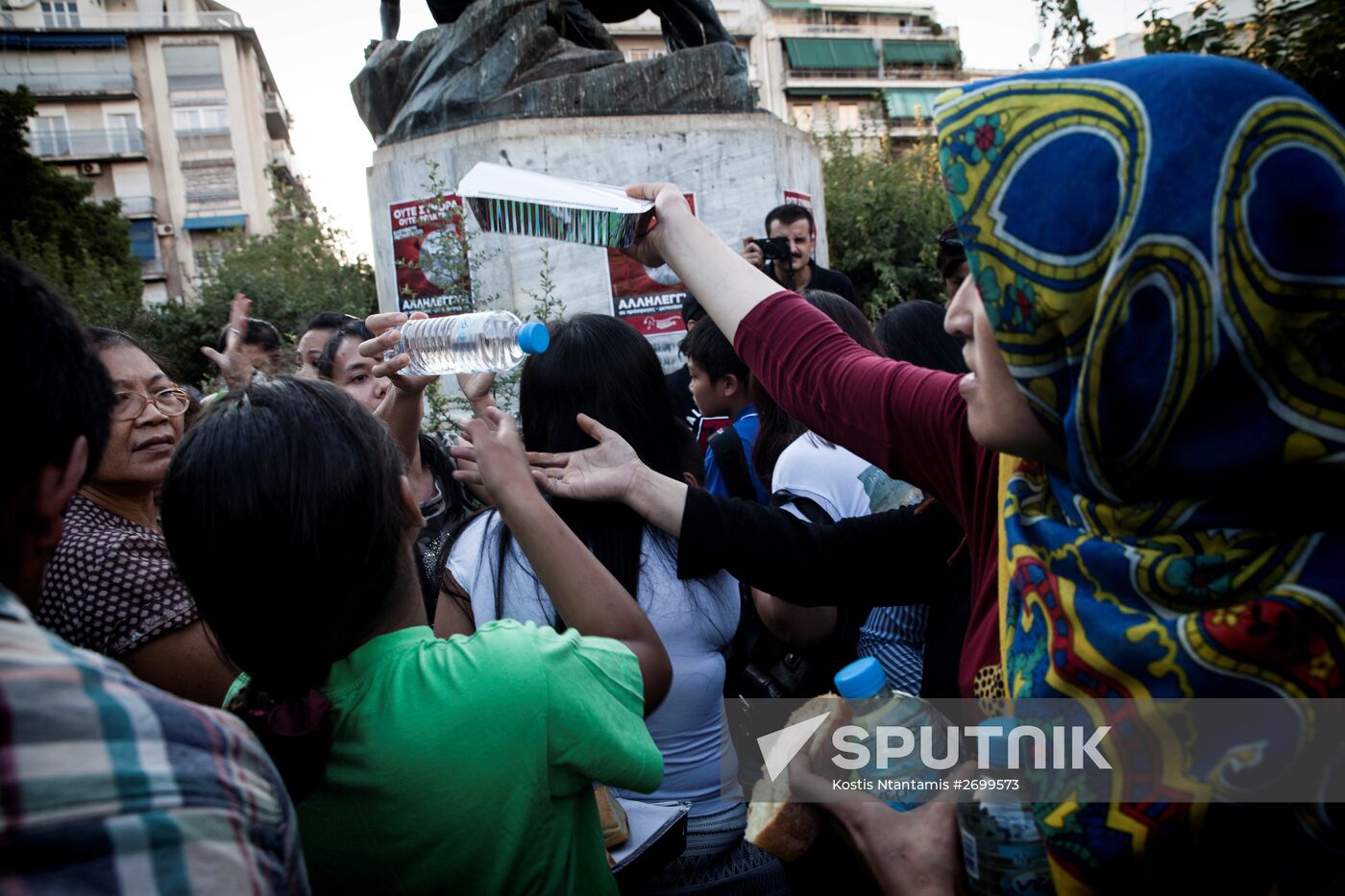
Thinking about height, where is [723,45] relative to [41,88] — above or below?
below

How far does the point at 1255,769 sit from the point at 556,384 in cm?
142

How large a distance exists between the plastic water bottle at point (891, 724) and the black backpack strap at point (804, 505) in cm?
107

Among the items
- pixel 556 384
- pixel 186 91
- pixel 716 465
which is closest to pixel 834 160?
pixel 716 465

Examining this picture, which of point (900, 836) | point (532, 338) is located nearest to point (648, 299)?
point (532, 338)

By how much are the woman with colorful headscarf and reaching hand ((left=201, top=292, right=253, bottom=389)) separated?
3407mm

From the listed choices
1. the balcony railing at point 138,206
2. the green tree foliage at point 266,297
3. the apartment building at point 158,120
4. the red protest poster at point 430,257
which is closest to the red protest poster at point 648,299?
the red protest poster at point 430,257

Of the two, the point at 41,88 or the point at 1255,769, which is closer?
the point at 1255,769

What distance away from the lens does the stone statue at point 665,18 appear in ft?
25.6

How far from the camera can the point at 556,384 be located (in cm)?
204

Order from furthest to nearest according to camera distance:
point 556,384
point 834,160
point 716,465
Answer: point 834,160 < point 716,465 < point 556,384

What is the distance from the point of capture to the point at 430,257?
241 inches

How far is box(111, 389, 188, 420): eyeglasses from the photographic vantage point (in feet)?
7.77

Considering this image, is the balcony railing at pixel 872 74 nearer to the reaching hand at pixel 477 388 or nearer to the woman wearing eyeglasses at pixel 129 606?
the reaching hand at pixel 477 388

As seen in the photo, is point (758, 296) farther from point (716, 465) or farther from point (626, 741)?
point (716, 465)
